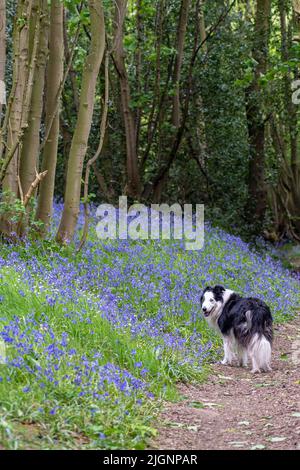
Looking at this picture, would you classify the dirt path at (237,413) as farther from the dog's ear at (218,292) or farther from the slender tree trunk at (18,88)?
the slender tree trunk at (18,88)

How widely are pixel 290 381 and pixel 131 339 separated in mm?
2031

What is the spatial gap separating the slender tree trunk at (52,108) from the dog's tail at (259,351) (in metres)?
4.65

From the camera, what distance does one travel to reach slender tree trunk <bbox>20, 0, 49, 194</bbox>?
38.0 ft

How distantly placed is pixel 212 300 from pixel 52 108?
5037mm

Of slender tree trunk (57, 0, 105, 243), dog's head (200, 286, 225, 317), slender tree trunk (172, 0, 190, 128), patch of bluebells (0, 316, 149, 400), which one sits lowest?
patch of bluebells (0, 316, 149, 400)

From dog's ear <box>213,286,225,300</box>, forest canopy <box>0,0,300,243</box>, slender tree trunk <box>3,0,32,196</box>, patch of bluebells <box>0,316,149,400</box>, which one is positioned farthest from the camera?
forest canopy <box>0,0,300,243</box>

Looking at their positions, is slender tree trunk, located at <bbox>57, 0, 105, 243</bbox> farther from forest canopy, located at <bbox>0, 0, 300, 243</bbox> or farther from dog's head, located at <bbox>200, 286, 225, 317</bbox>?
forest canopy, located at <bbox>0, 0, 300, 243</bbox>

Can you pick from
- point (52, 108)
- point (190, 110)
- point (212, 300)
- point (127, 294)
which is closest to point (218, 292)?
point (212, 300)

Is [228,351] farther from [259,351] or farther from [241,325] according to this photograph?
[259,351]

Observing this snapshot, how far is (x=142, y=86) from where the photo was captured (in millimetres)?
21359

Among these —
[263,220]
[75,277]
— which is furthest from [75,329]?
[263,220]

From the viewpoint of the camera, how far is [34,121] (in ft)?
38.3

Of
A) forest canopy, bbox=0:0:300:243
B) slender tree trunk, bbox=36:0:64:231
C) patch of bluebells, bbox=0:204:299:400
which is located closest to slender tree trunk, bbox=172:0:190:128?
forest canopy, bbox=0:0:300:243

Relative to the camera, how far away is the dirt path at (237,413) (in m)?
5.92
